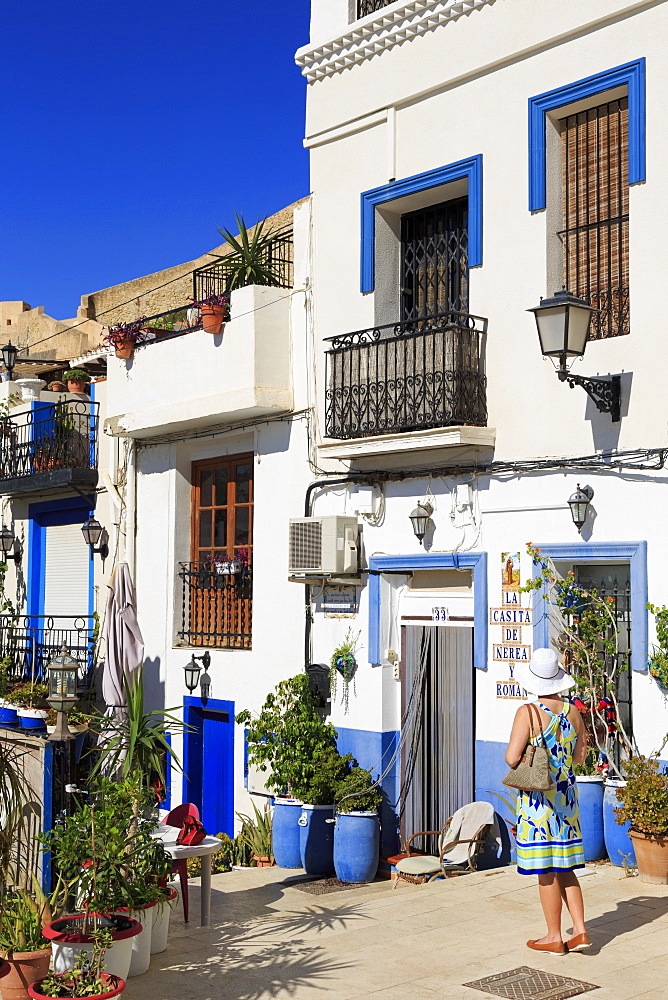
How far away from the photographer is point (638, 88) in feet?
32.0

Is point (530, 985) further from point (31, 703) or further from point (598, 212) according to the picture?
point (31, 703)

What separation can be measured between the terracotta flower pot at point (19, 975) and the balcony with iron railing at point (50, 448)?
10716mm

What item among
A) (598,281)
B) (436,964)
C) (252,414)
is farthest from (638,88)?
(436,964)

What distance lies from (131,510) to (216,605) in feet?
7.20

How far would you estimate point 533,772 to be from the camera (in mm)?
6965

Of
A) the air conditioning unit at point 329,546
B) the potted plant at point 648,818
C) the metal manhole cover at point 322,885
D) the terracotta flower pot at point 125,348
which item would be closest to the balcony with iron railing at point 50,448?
the terracotta flower pot at point 125,348

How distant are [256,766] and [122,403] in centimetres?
520

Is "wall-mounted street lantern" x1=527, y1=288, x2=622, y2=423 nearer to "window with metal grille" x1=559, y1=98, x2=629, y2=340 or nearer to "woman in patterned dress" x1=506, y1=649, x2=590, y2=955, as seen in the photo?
"window with metal grille" x1=559, y1=98, x2=629, y2=340

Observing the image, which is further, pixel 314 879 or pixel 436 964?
pixel 314 879

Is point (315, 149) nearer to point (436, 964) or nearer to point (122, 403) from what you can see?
point (122, 403)

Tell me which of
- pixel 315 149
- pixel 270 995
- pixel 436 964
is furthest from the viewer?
pixel 315 149

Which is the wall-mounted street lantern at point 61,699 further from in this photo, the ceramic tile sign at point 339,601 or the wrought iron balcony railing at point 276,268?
the wrought iron balcony railing at point 276,268

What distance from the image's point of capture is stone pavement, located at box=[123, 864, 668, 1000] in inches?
272

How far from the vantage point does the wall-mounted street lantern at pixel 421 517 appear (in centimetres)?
1152
